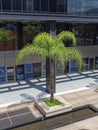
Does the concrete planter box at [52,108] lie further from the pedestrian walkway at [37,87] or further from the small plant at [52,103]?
the pedestrian walkway at [37,87]

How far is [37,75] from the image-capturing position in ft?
88.0

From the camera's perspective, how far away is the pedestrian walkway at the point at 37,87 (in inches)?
810

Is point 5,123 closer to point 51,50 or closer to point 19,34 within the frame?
point 51,50

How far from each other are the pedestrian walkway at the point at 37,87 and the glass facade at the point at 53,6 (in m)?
8.04

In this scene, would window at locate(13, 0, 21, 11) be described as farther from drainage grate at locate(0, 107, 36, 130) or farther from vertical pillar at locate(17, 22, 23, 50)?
drainage grate at locate(0, 107, 36, 130)

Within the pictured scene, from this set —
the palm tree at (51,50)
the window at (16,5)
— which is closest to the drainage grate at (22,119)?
the palm tree at (51,50)

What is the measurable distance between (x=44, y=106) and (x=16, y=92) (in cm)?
547

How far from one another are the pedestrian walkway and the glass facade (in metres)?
8.04

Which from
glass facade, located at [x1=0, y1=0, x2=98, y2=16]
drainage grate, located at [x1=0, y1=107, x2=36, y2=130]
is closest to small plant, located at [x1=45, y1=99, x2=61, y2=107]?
drainage grate, located at [x1=0, y1=107, x2=36, y2=130]

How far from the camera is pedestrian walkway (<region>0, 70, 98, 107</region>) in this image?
67.5ft

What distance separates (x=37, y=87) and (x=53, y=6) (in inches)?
351

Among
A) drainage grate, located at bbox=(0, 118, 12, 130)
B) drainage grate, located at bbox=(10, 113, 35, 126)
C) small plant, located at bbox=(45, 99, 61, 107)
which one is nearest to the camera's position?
drainage grate, located at bbox=(0, 118, 12, 130)

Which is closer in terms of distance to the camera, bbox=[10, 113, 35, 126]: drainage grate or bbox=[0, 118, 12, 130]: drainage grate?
bbox=[0, 118, 12, 130]: drainage grate

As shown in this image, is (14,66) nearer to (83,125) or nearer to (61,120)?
(61,120)
